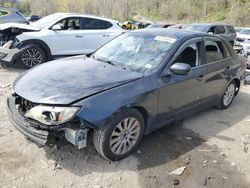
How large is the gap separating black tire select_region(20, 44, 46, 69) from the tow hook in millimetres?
5198

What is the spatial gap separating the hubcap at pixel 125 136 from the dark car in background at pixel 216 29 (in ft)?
35.7

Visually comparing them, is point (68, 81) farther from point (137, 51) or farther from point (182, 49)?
point (182, 49)

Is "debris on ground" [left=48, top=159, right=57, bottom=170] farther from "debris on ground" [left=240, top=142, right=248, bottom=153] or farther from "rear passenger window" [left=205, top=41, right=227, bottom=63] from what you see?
"rear passenger window" [left=205, top=41, right=227, bottom=63]

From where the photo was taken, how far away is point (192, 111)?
4.87 metres

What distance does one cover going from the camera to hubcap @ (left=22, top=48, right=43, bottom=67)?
795 centimetres

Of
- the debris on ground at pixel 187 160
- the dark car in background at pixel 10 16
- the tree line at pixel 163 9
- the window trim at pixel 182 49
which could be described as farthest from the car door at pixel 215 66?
the tree line at pixel 163 9

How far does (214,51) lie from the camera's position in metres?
5.28

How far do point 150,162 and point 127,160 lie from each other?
1.01 ft

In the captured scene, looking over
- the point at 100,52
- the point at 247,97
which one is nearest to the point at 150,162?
the point at 100,52

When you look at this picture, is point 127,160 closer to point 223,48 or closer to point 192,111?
point 192,111

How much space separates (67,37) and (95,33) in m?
1.02

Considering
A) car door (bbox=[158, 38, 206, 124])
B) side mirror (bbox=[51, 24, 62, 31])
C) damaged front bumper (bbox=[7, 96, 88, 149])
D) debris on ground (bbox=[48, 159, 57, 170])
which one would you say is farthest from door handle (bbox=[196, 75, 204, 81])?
side mirror (bbox=[51, 24, 62, 31])

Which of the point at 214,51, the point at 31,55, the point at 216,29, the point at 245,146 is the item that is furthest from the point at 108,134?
the point at 216,29

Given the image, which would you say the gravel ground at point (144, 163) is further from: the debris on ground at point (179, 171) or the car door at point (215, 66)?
the car door at point (215, 66)
